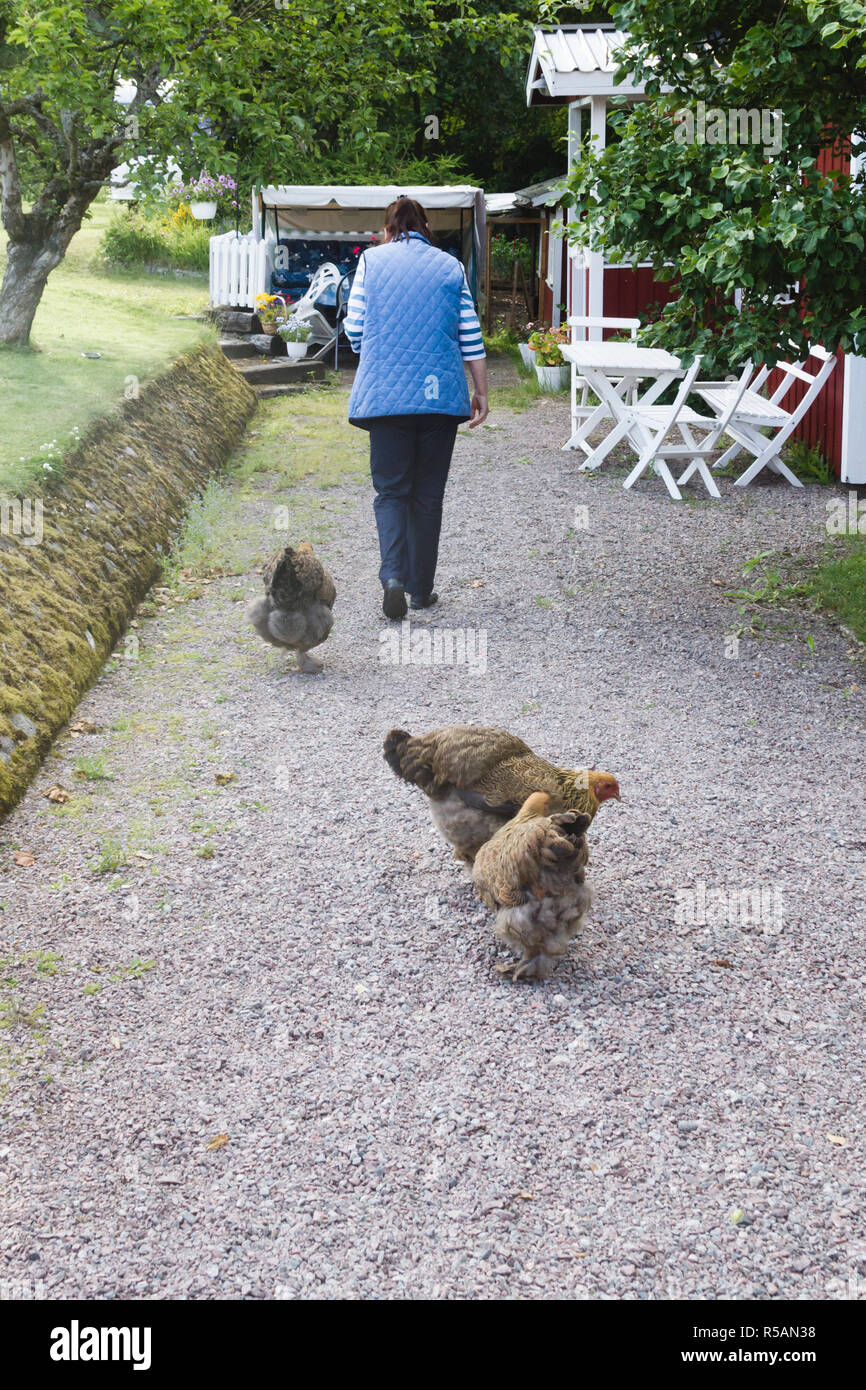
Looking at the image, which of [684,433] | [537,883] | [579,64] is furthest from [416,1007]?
[579,64]

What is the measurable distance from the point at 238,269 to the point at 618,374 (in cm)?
944

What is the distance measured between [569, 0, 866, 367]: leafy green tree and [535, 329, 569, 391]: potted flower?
834cm

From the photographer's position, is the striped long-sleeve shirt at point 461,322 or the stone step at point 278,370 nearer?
the striped long-sleeve shirt at point 461,322

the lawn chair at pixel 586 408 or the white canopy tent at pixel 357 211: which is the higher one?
the white canopy tent at pixel 357 211

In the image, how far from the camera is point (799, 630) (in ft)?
24.7

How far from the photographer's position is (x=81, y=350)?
11984 millimetres

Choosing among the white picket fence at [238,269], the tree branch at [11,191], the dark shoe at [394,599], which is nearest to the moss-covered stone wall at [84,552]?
the dark shoe at [394,599]

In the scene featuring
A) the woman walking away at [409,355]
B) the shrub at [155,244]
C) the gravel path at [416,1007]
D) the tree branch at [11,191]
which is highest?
the shrub at [155,244]

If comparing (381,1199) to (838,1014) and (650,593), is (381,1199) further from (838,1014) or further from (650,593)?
(650,593)

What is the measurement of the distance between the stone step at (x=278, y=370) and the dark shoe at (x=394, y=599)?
905 cm

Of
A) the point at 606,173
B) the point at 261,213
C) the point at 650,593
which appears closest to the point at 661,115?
the point at 606,173

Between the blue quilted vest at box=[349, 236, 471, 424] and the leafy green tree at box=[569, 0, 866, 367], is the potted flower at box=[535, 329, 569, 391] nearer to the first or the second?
Result: the leafy green tree at box=[569, 0, 866, 367]

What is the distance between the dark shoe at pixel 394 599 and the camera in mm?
7508

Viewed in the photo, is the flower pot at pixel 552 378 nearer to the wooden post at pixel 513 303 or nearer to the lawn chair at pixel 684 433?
the lawn chair at pixel 684 433
